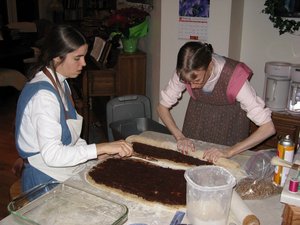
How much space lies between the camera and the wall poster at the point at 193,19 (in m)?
2.59

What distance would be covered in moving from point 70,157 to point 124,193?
234 mm

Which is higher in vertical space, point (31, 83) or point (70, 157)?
point (31, 83)

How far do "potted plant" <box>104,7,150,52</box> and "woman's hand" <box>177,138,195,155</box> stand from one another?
1.65 meters

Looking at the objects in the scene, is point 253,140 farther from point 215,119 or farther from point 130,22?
point 130,22

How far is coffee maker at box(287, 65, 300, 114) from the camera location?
2.59m

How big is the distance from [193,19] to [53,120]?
1692mm

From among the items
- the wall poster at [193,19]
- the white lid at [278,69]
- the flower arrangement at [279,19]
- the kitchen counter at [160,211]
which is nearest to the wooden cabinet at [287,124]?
the white lid at [278,69]

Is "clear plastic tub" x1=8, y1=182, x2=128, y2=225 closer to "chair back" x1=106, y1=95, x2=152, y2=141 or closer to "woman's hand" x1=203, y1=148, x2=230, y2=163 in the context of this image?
"woman's hand" x1=203, y1=148, x2=230, y2=163

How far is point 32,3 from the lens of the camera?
648 cm

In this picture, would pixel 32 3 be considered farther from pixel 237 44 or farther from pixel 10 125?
pixel 237 44

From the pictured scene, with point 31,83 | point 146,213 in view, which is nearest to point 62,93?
point 31,83

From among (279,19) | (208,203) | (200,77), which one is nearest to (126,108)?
(200,77)

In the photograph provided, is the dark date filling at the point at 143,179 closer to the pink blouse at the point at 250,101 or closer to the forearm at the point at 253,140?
the forearm at the point at 253,140

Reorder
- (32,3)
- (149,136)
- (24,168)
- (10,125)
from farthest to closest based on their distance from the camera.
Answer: (32,3)
(10,125)
(149,136)
(24,168)
